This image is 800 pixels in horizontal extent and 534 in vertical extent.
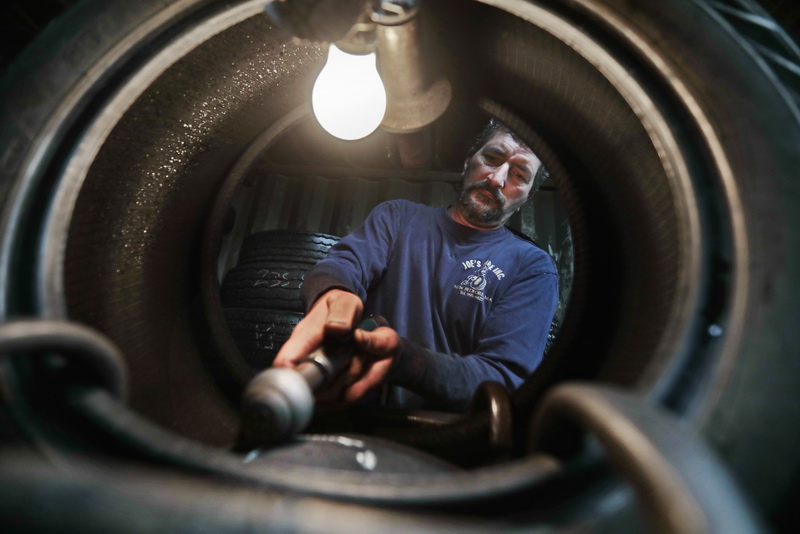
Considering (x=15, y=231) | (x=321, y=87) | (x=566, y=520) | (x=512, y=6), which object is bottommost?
(x=566, y=520)

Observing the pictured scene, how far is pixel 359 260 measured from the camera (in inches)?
62.2

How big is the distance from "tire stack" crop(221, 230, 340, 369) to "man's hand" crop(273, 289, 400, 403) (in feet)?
2.06

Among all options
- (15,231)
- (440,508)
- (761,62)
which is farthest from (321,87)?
(440,508)

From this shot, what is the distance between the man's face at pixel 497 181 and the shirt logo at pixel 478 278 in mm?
232

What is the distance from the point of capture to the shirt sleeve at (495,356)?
1098 millimetres

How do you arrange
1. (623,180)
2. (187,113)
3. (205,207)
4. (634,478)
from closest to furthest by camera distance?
1. (634,478)
2. (623,180)
3. (187,113)
4. (205,207)

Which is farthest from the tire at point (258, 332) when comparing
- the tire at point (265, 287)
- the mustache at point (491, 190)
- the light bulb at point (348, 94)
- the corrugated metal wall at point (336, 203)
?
the corrugated metal wall at point (336, 203)

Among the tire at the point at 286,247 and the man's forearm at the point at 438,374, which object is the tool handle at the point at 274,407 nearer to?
the man's forearm at the point at 438,374

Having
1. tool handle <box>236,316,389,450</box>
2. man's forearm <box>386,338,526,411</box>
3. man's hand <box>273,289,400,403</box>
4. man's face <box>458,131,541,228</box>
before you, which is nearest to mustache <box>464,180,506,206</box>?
man's face <box>458,131,541,228</box>

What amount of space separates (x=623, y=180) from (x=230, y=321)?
4.63ft

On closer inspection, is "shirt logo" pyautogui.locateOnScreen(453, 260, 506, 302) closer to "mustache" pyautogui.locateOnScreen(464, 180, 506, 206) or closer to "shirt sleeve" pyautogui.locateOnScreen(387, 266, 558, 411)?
"shirt sleeve" pyautogui.locateOnScreen(387, 266, 558, 411)

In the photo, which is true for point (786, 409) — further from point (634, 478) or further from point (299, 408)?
point (299, 408)

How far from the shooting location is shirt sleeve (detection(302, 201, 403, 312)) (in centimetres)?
129

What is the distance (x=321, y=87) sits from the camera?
0.96 metres
